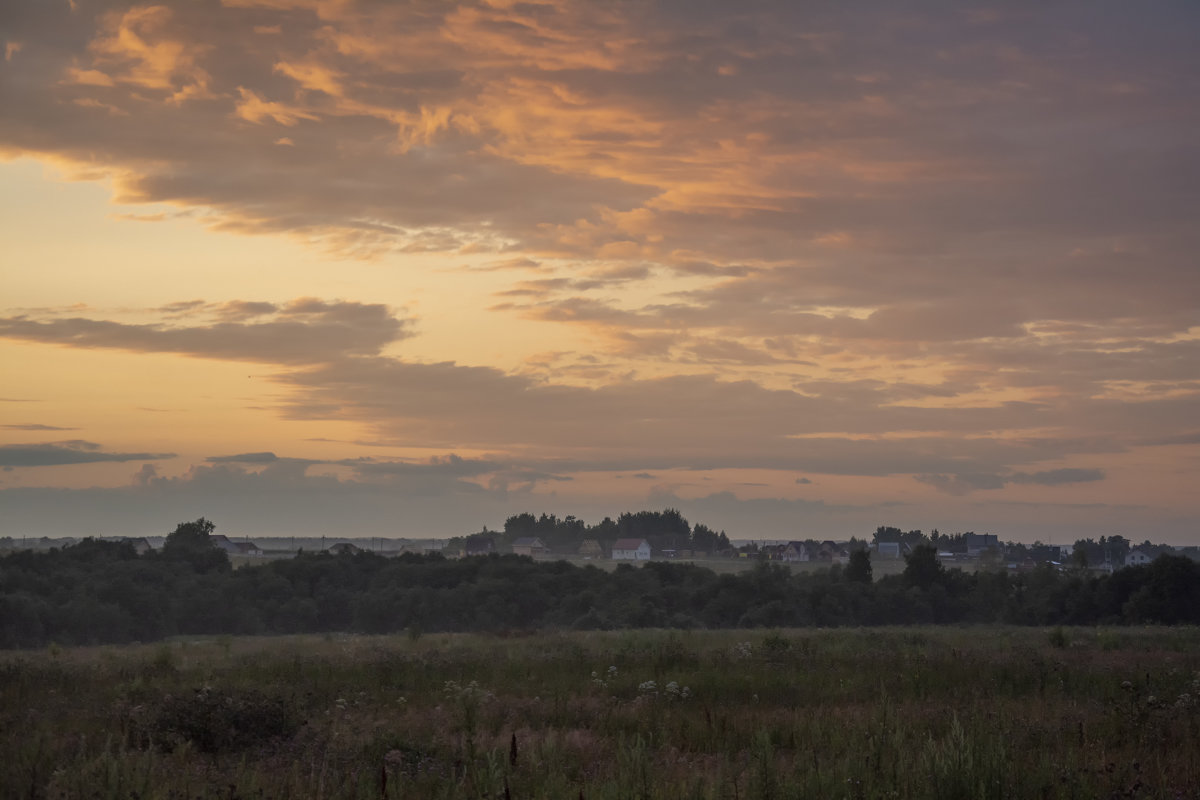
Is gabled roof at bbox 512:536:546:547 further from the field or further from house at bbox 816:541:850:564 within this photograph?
the field

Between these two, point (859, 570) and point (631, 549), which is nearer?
point (859, 570)

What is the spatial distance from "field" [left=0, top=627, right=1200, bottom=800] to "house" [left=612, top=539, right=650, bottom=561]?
449 feet

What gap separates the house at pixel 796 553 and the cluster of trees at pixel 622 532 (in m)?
11.3

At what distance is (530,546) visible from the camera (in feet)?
540

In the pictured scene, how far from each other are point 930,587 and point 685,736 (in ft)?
182

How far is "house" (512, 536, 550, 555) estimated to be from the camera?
525 ft

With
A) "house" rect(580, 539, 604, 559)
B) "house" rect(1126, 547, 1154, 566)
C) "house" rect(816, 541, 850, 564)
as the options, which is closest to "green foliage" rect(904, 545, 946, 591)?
"house" rect(816, 541, 850, 564)

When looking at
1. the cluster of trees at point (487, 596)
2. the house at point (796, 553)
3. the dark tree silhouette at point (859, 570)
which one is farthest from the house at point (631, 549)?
the cluster of trees at point (487, 596)

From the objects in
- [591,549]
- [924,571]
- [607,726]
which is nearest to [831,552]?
[591,549]

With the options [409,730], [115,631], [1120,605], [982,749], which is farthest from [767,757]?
[1120,605]

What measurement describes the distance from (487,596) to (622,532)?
12176 cm

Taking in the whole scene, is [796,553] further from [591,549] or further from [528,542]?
[528,542]

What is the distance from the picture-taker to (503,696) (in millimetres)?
17281

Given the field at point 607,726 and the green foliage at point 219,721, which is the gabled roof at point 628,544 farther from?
the green foliage at point 219,721
